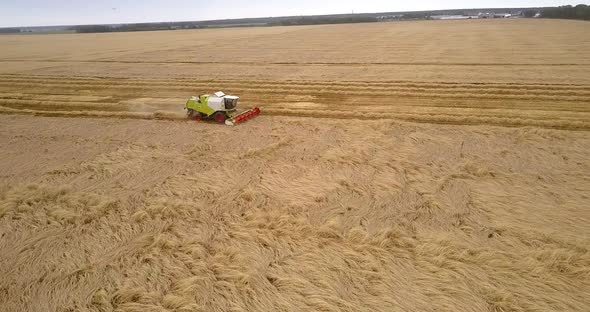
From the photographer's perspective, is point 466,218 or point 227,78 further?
point 227,78

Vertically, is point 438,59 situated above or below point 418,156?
above

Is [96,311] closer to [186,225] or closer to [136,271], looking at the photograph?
[136,271]

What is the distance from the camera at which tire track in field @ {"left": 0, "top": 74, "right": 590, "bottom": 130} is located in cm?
1341

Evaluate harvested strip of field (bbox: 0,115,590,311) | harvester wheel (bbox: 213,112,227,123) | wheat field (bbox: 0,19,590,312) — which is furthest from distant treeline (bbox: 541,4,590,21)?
harvester wheel (bbox: 213,112,227,123)

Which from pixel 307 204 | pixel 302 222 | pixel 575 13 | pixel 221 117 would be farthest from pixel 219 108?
pixel 575 13

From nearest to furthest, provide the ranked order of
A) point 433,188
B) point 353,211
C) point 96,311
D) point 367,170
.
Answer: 1. point 96,311
2. point 353,211
3. point 433,188
4. point 367,170

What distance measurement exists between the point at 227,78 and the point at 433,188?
53.7ft

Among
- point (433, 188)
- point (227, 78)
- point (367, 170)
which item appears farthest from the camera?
point (227, 78)

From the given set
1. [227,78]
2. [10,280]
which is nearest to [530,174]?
→ [10,280]

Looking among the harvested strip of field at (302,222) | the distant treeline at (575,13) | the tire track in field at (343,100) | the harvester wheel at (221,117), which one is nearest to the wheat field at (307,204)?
the harvested strip of field at (302,222)

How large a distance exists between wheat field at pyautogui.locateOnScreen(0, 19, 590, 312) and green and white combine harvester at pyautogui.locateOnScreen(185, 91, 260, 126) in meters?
0.50

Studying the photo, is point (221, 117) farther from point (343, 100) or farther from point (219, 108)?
point (343, 100)

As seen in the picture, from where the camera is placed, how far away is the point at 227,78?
22109 millimetres

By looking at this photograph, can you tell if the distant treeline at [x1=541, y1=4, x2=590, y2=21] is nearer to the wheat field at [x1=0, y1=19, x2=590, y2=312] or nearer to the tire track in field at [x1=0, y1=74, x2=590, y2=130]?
the tire track in field at [x1=0, y1=74, x2=590, y2=130]
